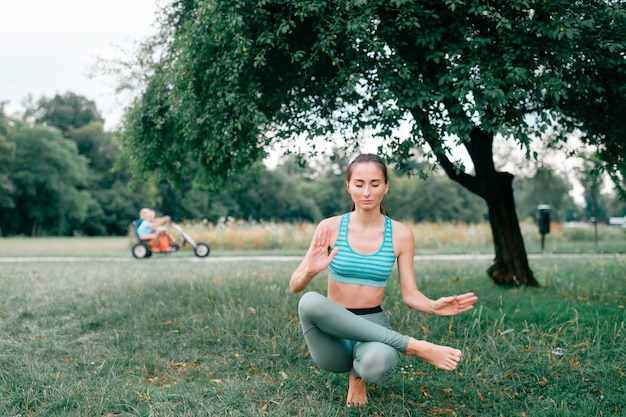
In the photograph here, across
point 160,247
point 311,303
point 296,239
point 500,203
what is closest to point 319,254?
point 311,303

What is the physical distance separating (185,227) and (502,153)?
463 inches

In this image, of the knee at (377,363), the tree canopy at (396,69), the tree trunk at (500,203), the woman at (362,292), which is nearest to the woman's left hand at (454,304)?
the woman at (362,292)

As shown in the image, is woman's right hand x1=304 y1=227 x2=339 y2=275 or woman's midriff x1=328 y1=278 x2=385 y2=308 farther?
woman's midriff x1=328 y1=278 x2=385 y2=308

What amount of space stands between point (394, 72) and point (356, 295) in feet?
9.02

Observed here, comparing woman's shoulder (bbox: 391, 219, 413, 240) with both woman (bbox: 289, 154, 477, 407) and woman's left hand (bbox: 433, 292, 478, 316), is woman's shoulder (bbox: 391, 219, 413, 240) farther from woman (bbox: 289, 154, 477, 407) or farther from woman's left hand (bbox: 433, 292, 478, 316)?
woman's left hand (bbox: 433, 292, 478, 316)

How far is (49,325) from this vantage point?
5.93 m

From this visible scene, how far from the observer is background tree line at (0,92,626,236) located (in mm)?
42688

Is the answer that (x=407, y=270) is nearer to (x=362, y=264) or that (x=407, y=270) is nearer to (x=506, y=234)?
(x=362, y=264)

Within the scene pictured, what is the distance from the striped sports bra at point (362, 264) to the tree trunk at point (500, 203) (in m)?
4.35

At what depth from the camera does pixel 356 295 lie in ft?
11.0

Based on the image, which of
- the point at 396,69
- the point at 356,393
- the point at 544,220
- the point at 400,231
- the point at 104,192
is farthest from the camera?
the point at 104,192

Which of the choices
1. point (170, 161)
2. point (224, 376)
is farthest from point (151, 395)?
point (170, 161)

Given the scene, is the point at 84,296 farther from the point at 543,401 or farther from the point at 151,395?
the point at 543,401

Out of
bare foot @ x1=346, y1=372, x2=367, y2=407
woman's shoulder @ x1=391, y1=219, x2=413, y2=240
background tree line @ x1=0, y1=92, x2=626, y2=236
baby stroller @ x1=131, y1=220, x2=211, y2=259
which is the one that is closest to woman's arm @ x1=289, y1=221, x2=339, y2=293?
woman's shoulder @ x1=391, y1=219, x2=413, y2=240
